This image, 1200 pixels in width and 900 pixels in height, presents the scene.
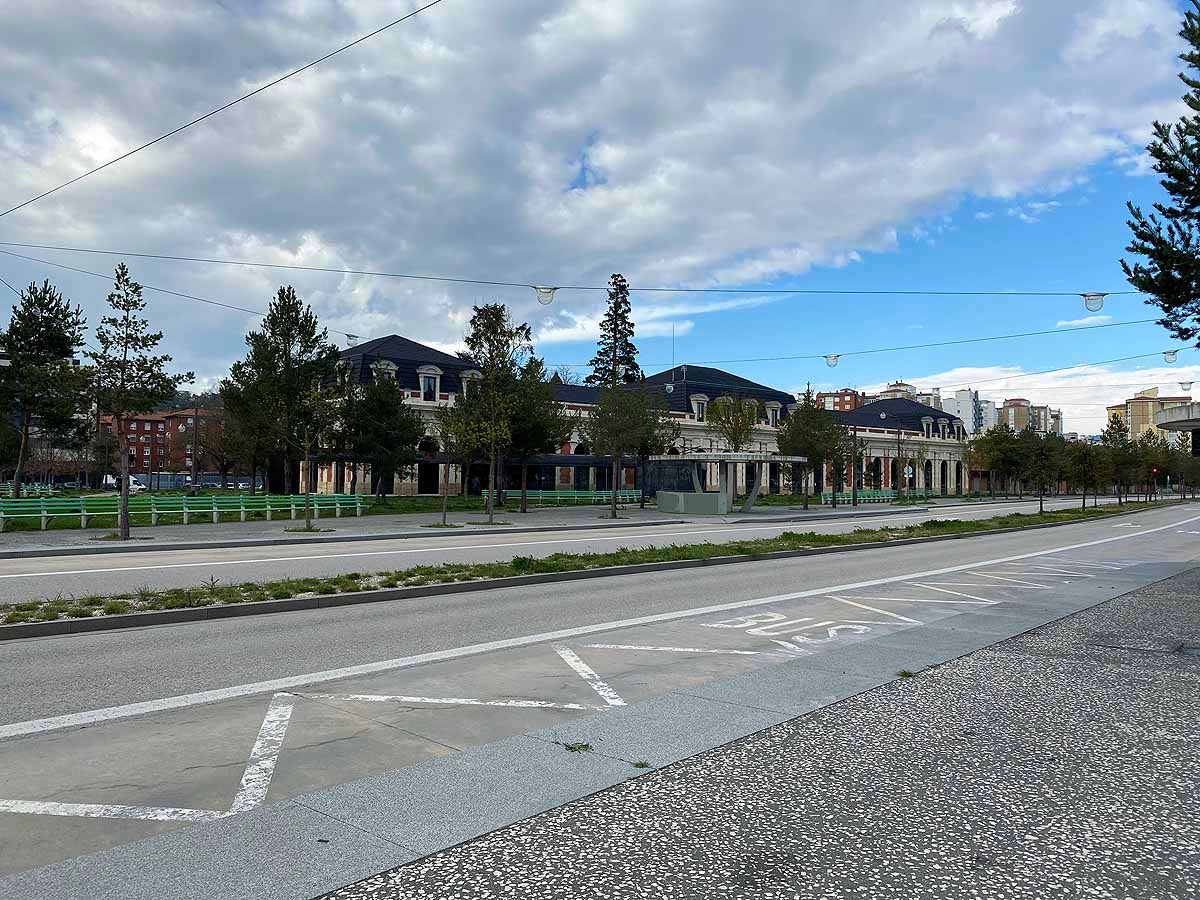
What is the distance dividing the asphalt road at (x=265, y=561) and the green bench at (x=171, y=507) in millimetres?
9119

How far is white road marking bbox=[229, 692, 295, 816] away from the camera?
4591 millimetres

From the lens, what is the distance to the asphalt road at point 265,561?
46.0ft

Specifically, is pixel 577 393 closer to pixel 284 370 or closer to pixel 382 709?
pixel 284 370

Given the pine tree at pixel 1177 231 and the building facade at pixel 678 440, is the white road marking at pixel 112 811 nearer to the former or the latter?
the pine tree at pixel 1177 231

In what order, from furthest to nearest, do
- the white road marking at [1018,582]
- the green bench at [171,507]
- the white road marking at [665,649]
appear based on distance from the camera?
the green bench at [171,507]
the white road marking at [1018,582]
the white road marking at [665,649]

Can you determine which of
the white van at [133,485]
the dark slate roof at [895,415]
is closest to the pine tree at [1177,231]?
the white van at [133,485]

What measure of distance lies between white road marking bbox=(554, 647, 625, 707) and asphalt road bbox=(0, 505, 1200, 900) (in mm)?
35

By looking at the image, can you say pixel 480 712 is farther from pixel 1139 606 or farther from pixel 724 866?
pixel 1139 606

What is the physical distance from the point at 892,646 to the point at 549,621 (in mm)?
4243

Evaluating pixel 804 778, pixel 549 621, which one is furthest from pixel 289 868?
pixel 549 621

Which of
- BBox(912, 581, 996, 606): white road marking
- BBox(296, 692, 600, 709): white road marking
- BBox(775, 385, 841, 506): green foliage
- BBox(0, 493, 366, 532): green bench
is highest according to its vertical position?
BBox(775, 385, 841, 506): green foliage

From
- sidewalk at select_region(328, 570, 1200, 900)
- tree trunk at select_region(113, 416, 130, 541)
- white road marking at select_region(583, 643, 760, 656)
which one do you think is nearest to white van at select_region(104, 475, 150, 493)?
tree trunk at select_region(113, 416, 130, 541)

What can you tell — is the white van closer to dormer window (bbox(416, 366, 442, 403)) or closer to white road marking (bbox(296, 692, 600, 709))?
dormer window (bbox(416, 366, 442, 403))

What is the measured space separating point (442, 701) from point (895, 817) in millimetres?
3682
